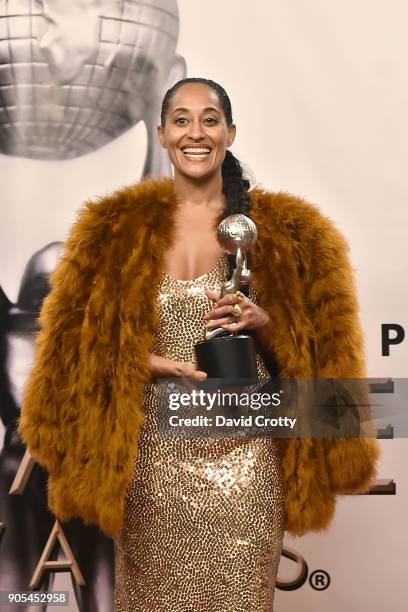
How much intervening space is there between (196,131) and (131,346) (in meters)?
0.46

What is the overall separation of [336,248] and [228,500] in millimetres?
574

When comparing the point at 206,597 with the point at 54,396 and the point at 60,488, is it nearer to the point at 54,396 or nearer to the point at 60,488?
the point at 60,488

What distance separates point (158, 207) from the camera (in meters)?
1.99

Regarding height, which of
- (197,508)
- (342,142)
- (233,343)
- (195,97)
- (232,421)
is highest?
(342,142)

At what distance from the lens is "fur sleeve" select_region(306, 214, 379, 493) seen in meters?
1.89

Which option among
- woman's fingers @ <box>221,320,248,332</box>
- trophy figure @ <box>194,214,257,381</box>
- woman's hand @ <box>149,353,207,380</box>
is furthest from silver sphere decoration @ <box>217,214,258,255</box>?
woman's hand @ <box>149,353,207,380</box>

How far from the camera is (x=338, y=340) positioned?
1.90 meters

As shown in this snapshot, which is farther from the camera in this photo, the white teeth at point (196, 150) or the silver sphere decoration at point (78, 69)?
the silver sphere decoration at point (78, 69)

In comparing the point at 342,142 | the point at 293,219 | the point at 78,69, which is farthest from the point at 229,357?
the point at 78,69

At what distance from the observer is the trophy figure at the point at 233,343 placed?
1650 millimetres

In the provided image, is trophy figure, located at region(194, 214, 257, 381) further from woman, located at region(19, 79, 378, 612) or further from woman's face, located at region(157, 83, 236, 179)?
woman's face, located at region(157, 83, 236, 179)

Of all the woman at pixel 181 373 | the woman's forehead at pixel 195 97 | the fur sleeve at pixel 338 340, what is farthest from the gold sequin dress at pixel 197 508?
the woman's forehead at pixel 195 97

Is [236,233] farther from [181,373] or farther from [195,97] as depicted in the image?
[195,97]

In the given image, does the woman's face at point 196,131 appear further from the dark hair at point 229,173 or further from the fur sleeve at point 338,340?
the fur sleeve at point 338,340
